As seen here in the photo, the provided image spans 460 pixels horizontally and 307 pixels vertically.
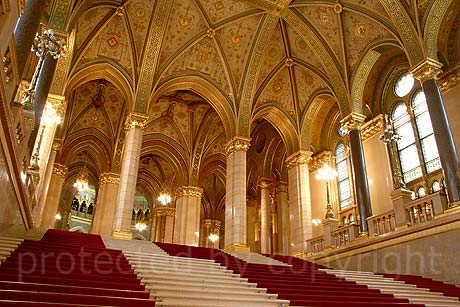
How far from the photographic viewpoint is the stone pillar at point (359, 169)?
39.1 feet

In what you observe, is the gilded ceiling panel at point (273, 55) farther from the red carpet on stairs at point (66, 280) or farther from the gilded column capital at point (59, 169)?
the red carpet on stairs at point (66, 280)

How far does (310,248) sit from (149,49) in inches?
394

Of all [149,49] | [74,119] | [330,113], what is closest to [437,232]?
[330,113]

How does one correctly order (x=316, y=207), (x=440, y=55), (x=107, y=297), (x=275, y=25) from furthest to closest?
1. (x=316, y=207)
2. (x=275, y=25)
3. (x=440, y=55)
4. (x=107, y=297)

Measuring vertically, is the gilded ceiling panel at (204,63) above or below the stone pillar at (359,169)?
above

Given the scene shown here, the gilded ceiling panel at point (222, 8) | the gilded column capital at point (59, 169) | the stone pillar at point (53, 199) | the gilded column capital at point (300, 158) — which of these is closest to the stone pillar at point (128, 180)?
the gilded ceiling panel at point (222, 8)

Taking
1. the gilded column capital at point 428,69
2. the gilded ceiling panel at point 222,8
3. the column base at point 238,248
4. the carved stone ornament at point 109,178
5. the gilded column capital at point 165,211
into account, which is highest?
the gilded ceiling panel at point 222,8

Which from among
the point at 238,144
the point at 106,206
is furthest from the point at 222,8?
the point at 106,206

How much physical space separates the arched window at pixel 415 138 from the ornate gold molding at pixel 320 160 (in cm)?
345

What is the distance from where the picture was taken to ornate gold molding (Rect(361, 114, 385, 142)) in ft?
47.9

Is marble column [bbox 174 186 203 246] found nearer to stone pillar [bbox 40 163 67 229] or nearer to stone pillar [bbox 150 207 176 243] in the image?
stone pillar [bbox 150 207 176 243]

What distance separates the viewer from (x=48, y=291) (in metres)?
4.15

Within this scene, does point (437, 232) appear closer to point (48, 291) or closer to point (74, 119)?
point (48, 291)

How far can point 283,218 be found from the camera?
65.4ft
